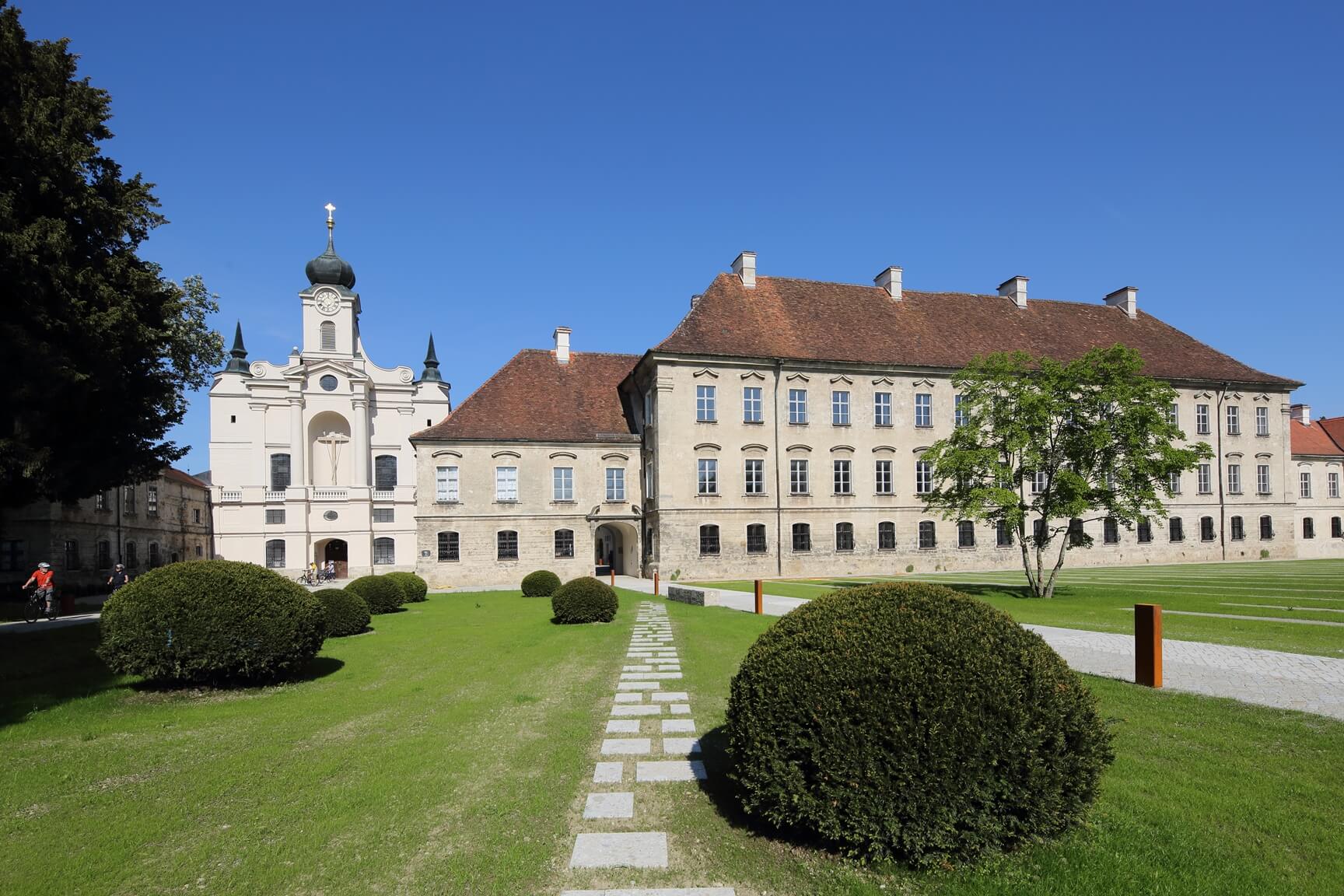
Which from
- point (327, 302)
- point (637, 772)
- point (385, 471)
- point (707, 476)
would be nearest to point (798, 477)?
point (707, 476)

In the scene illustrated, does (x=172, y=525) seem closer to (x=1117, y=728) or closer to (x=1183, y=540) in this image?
(x=1117, y=728)

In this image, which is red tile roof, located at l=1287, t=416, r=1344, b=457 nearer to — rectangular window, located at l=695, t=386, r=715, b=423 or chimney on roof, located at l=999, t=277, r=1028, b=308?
chimney on roof, located at l=999, t=277, r=1028, b=308

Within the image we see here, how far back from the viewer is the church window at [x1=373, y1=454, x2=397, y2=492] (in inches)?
1863

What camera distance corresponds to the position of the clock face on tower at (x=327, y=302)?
4703cm

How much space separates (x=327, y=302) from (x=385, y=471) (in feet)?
38.0

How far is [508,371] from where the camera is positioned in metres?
39.3

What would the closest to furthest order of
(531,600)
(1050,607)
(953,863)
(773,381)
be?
(953,863) → (1050,607) → (531,600) → (773,381)

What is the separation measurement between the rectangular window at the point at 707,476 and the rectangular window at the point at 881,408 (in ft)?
28.6

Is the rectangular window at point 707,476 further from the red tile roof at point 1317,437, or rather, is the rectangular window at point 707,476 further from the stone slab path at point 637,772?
the red tile roof at point 1317,437

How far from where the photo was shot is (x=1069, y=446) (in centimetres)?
2367

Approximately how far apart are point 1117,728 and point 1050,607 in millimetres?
13735

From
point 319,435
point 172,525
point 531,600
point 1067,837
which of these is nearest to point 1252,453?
point 531,600

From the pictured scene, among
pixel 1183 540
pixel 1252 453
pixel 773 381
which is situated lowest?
pixel 1183 540

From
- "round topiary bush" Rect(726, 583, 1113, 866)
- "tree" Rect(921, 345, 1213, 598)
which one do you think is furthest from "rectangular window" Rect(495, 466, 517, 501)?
"round topiary bush" Rect(726, 583, 1113, 866)
